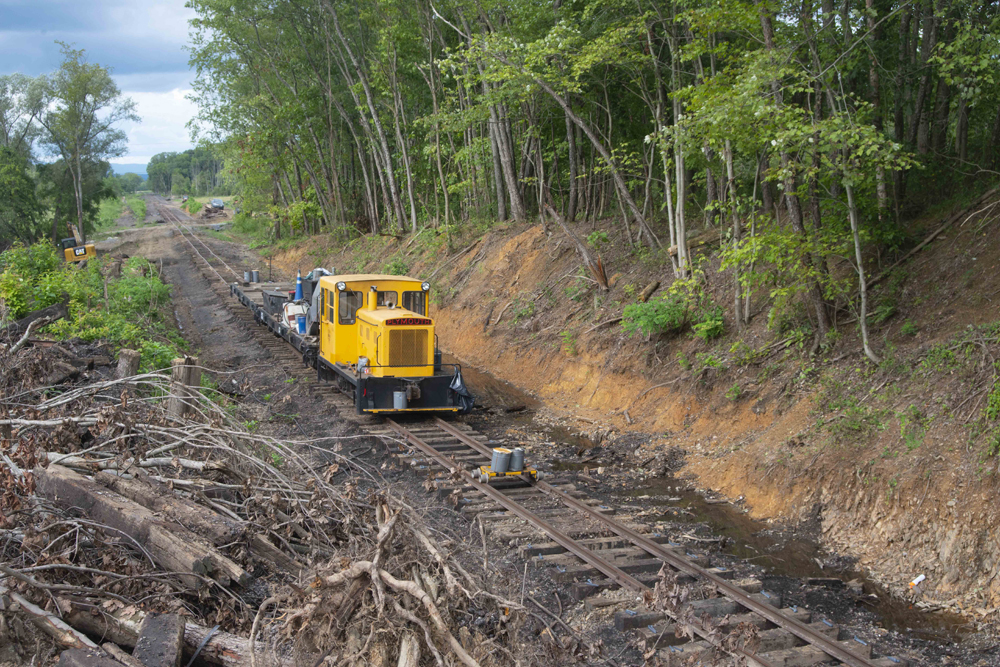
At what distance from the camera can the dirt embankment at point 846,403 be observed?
328 inches

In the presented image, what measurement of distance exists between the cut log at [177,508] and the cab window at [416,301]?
8852 mm

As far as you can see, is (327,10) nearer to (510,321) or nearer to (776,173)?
(510,321)

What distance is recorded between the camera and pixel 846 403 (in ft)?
34.4

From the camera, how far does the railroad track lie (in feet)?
21.2

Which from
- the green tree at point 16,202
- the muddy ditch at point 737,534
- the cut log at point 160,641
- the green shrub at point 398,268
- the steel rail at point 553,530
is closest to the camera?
the cut log at point 160,641

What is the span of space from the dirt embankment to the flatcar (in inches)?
114

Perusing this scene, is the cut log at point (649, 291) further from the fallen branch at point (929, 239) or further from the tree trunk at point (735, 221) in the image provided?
the fallen branch at point (929, 239)

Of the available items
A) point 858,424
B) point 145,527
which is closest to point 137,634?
point 145,527

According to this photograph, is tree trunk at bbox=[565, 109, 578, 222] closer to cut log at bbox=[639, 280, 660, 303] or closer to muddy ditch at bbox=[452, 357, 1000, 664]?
cut log at bbox=[639, 280, 660, 303]

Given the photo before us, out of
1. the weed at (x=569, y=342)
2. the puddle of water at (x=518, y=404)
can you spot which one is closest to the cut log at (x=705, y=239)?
the weed at (x=569, y=342)

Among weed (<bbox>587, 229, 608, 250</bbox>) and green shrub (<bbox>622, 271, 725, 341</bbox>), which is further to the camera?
weed (<bbox>587, 229, 608, 250</bbox>)

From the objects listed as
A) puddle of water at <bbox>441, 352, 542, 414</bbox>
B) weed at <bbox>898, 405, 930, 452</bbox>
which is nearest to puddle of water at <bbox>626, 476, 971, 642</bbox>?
weed at <bbox>898, 405, 930, 452</bbox>

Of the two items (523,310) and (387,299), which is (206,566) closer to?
(387,299)

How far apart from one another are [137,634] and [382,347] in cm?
926
